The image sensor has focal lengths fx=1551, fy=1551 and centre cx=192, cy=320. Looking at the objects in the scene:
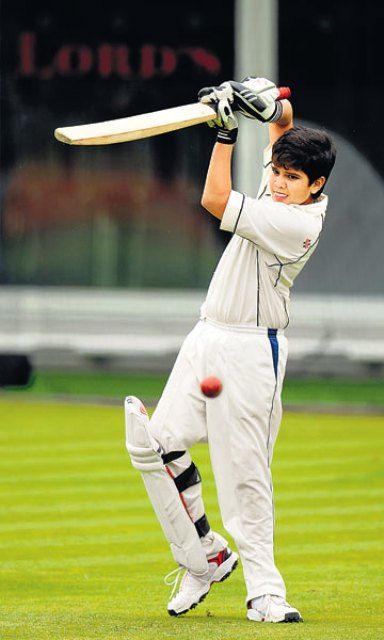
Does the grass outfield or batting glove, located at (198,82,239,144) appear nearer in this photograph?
batting glove, located at (198,82,239,144)

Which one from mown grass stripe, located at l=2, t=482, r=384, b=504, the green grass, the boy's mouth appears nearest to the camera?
the boy's mouth

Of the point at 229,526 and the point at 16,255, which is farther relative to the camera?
the point at 16,255

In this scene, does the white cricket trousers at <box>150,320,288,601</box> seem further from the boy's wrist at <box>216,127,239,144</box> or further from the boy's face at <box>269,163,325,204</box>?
the boy's wrist at <box>216,127,239,144</box>

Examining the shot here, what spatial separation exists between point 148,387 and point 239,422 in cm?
909

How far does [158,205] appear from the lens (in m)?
15.1

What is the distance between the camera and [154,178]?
49.5 feet

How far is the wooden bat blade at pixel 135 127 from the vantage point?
4.86m

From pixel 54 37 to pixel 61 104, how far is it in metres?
0.68

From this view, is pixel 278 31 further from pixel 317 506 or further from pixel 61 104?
pixel 317 506

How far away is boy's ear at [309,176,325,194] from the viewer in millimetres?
5359

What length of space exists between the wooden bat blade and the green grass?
8670 millimetres

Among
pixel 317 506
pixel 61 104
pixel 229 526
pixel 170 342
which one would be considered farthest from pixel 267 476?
pixel 61 104

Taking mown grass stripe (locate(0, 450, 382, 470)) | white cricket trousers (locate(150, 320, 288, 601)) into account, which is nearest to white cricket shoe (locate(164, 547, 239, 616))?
white cricket trousers (locate(150, 320, 288, 601))

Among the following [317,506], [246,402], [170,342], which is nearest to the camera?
[246,402]
